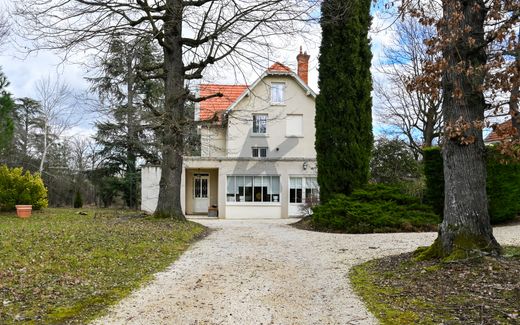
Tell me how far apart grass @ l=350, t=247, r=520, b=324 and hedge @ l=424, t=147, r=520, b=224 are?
26.9 ft

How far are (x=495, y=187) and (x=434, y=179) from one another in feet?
5.95

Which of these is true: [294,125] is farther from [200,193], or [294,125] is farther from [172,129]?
[172,129]

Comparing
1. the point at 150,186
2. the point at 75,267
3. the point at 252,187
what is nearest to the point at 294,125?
the point at 252,187

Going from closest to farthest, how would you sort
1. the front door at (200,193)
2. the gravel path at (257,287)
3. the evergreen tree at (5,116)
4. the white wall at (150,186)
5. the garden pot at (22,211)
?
the gravel path at (257,287)
the garden pot at (22,211)
the evergreen tree at (5,116)
the white wall at (150,186)
the front door at (200,193)

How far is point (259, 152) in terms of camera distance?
25.0 m

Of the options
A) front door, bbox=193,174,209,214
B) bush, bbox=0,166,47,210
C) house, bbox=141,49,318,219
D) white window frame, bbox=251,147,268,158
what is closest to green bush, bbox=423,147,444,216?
house, bbox=141,49,318,219

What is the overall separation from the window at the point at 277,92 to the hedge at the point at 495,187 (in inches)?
483

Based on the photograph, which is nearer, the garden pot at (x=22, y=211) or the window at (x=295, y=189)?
the garden pot at (x=22, y=211)

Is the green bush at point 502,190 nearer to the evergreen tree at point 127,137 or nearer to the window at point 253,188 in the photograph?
the window at point 253,188

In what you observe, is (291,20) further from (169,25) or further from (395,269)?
(395,269)

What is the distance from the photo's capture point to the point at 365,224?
12.6m

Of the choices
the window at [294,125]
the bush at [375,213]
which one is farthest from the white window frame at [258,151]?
the bush at [375,213]

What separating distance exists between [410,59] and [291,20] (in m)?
11.1

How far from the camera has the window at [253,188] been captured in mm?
21969
